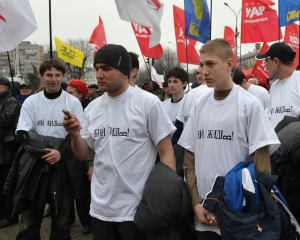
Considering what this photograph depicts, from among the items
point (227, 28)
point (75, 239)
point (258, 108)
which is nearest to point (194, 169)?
point (258, 108)

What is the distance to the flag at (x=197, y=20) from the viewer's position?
8414 mm

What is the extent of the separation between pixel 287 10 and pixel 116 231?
10.4 m

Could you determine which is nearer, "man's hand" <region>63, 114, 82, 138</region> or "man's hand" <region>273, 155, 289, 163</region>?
"man's hand" <region>63, 114, 82, 138</region>

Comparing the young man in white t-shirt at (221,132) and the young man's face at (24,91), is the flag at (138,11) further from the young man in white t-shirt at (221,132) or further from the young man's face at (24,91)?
the young man's face at (24,91)

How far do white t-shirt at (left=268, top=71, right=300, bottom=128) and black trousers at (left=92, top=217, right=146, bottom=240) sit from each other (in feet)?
6.69

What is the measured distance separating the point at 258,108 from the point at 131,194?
1095 mm

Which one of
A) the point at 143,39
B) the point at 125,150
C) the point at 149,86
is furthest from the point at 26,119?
the point at 149,86

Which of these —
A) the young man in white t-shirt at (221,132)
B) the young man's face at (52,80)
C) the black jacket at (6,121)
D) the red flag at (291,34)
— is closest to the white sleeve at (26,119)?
the young man's face at (52,80)

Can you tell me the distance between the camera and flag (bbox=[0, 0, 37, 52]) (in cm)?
365

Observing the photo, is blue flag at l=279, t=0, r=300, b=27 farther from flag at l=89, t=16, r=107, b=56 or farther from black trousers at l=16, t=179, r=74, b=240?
black trousers at l=16, t=179, r=74, b=240

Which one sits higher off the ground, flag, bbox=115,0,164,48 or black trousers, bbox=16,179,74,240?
flag, bbox=115,0,164,48

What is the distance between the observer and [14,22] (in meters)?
3.75

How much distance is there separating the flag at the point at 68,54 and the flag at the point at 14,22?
5.73 meters

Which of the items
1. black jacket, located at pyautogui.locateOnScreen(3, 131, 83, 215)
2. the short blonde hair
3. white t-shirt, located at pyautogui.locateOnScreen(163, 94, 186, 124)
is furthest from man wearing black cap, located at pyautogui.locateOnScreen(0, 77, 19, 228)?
the short blonde hair
